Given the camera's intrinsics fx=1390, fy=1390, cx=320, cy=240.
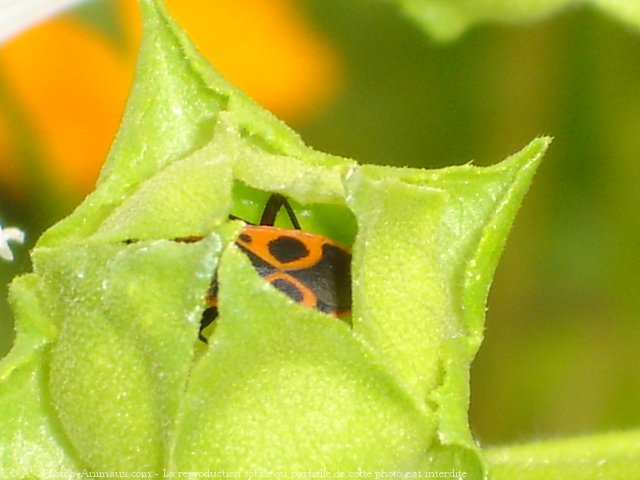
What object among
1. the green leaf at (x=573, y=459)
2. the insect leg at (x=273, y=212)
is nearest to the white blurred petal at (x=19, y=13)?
the insect leg at (x=273, y=212)

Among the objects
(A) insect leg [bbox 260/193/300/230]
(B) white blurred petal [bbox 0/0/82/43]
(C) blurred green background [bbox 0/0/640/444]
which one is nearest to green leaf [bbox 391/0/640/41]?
(B) white blurred petal [bbox 0/0/82/43]

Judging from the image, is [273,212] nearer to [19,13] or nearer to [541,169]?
[19,13]

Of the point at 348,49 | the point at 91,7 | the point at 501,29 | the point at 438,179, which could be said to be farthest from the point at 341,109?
the point at 438,179

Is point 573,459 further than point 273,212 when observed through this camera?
Yes

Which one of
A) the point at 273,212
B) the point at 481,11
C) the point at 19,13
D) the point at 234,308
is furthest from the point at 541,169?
the point at 234,308

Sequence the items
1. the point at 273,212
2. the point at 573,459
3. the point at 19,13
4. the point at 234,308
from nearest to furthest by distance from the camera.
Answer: the point at 234,308
the point at 273,212
the point at 573,459
the point at 19,13

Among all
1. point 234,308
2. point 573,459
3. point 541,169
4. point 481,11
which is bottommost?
point 541,169

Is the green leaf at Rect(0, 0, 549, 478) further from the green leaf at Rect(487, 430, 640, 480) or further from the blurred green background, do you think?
the blurred green background

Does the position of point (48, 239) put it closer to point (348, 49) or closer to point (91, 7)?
point (91, 7)
